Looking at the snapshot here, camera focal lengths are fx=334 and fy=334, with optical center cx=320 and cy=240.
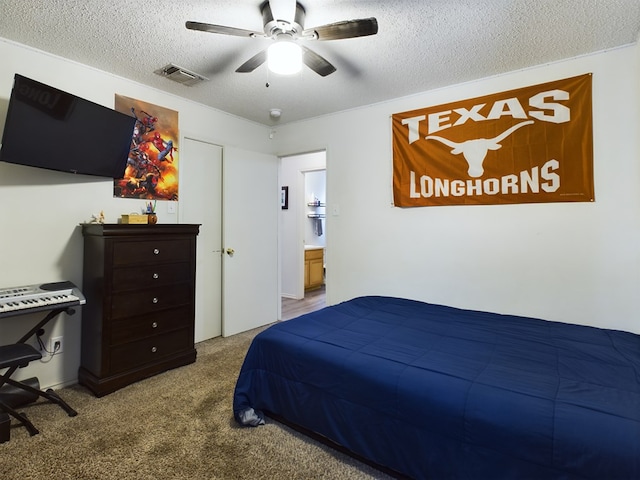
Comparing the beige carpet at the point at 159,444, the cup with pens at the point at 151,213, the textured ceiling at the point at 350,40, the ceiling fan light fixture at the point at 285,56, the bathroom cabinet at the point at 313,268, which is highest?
the textured ceiling at the point at 350,40

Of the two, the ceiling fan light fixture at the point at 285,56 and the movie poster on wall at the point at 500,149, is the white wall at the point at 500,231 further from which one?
the ceiling fan light fixture at the point at 285,56

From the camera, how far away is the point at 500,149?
2730 mm

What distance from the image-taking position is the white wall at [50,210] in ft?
7.42

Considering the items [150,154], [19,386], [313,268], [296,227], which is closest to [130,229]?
[150,154]

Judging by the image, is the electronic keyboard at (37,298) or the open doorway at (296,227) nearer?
the electronic keyboard at (37,298)

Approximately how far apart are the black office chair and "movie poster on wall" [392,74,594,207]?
2.98m

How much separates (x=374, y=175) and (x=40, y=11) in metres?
2.72

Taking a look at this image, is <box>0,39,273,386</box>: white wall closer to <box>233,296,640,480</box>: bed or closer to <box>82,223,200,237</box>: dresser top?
<box>82,223,200,237</box>: dresser top

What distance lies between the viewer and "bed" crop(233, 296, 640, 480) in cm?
114

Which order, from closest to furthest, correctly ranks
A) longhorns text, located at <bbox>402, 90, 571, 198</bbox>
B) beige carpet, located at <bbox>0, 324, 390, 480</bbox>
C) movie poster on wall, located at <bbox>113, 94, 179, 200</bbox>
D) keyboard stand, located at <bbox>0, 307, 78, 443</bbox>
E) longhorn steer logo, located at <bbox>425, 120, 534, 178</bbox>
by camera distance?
beige carpet, located at <bbox>0, 324, 390, 480</bbox>, keyboard stand, located at <bbox>0, 307, 78, 443</bbox>, longhorns text, located at <bbox>402, 90, 571, 198</bbox>, longhorn steer logo, located at <bbox>425, 120, 534, 178</bbox>, movie poster on wall, located at <bbox>113, 94, 179, 200</bbox>

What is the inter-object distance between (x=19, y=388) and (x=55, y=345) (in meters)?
0.38

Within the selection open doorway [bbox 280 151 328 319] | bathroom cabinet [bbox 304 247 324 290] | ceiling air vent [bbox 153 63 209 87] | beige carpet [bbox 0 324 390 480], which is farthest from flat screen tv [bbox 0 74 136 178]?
bathroom cabinet [bbox 304 247 324 290]

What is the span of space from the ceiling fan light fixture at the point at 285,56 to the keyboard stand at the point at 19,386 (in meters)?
2.01

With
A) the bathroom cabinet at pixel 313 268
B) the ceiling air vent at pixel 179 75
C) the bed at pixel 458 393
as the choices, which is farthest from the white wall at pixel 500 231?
the bathroom cabinet at pixel 313 268
